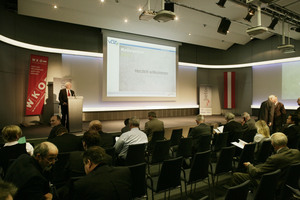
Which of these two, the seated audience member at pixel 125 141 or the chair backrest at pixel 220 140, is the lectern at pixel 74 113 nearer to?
the seated audience member at pixel 125 141

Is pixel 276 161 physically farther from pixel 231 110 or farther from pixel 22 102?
pixel 231 110

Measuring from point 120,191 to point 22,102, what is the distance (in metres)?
6.86

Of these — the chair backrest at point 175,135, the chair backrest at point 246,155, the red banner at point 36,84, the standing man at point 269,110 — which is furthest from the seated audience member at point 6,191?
the red banner at point 36,84

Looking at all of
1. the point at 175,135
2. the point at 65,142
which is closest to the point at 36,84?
the point at 65,142

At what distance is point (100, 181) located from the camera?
1489mm

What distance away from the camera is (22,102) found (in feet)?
23.0

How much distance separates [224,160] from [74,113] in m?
3.86

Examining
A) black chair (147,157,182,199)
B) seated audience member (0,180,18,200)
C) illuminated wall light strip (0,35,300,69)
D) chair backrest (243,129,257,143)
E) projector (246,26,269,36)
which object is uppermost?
illuminated wall light strip (0,35,300,69)

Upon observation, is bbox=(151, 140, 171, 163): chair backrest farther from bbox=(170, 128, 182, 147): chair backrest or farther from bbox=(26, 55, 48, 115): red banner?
bbox=(26, 55, 48, 115): red banner

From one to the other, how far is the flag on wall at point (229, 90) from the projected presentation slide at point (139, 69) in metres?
3.50

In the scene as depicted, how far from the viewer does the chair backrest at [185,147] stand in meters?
3.67

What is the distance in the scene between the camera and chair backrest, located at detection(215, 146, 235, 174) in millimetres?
2899

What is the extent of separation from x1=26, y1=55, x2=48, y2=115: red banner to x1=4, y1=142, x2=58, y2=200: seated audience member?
579 cm

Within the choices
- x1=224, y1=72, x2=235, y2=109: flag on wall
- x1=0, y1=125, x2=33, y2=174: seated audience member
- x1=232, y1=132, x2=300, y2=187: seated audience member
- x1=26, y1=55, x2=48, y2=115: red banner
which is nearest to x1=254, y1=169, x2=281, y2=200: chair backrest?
x1=232, y1=132, x2=300, y2=187: seated audience member
